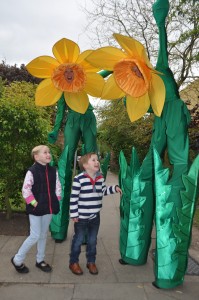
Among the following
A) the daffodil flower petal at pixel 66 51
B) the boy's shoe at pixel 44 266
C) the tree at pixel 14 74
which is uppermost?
the tree at pixel 14 74

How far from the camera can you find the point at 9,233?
16.6 feet

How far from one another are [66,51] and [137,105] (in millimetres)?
1083

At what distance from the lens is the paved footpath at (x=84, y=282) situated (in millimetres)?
3075

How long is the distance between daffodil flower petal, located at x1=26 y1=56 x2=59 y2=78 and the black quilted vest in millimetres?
1052

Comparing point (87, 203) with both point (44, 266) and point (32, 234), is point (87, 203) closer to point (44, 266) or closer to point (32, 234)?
point (32, 234)

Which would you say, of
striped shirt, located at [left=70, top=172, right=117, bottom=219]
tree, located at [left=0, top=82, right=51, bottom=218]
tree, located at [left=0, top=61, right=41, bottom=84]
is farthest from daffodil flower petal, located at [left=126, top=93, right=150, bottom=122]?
tree, located at [left=0, top=61, right=41, bottom=84]

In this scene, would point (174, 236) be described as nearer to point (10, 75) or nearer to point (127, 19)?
point (127, 19)

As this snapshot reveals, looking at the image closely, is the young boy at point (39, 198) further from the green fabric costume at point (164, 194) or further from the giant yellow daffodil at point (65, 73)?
the green fabric costume at point (164, 194)

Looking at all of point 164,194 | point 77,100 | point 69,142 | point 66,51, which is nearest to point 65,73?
point 66,51

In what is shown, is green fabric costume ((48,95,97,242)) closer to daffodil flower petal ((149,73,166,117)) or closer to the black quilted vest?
the black quilted vest

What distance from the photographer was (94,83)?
380 cm

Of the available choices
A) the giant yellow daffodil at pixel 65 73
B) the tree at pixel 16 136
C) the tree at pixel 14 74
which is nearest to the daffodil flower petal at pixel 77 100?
the giant yellow daffodil at pixel 65 73

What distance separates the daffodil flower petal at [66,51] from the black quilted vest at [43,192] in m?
1.23

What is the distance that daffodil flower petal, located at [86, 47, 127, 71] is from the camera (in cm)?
303
